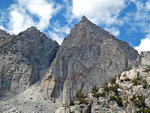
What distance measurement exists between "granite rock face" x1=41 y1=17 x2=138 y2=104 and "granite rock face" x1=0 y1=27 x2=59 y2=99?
29.2 feet

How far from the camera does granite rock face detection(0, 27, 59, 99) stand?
8300 centimetres

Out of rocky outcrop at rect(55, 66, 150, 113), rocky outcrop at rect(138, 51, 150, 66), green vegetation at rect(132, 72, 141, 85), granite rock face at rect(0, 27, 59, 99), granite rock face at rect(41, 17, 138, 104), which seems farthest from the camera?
granite rock face at rect(0, 27, 59, 99)

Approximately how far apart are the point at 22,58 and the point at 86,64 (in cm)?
2826

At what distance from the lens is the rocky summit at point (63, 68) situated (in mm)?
70125

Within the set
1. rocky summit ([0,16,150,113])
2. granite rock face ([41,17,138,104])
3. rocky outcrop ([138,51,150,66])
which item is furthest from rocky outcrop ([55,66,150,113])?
rocky outcrop ([138,51,150,66])

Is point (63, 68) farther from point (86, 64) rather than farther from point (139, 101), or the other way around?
point (139, 101)

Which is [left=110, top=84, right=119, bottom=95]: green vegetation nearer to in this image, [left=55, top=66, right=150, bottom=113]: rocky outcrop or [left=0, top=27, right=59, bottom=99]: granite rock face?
[left=55, top=66, right=150, bottom=113]: rocky outcrop

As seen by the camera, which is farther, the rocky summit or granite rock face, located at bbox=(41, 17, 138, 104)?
granite rock face, located at bbox=(41, 17, 138, 104)

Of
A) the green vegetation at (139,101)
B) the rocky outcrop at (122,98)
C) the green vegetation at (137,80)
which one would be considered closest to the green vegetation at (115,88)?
the rocky outcrop at (122,98)

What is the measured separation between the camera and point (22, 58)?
3652 inches

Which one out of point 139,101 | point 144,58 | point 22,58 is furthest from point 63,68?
point 139,101

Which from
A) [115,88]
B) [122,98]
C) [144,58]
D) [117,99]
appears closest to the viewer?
[117,99]

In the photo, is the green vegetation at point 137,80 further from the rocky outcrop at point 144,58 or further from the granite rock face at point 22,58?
the granite rock face at point 22,58

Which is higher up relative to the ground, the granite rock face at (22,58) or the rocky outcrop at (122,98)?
the granite rock face at (22,58)
